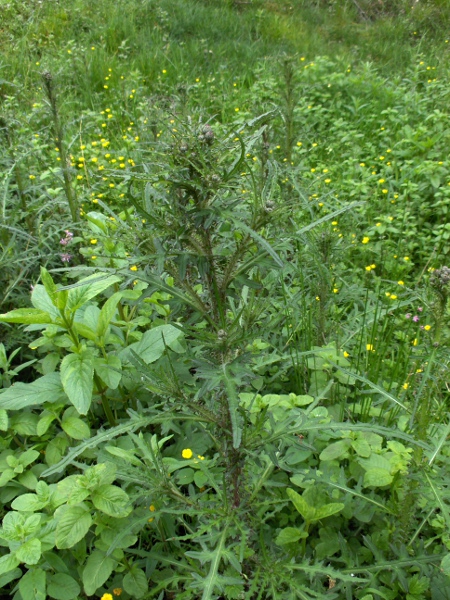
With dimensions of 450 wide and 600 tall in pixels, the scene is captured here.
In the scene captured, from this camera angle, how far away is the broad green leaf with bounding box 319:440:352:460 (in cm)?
167

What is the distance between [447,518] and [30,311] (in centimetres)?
132

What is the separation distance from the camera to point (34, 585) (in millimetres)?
1407

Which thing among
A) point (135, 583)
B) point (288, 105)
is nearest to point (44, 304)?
point (135, 583)

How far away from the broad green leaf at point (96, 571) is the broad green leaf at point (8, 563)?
0.19 metres

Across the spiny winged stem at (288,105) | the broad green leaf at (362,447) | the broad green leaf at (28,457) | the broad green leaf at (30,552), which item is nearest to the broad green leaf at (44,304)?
the broad green leaf at (28,457)

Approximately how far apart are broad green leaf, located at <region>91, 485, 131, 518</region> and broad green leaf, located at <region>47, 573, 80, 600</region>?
223 millimetres

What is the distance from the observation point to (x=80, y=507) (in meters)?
1.48

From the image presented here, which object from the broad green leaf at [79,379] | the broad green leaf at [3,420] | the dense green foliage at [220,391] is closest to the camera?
the dense green foliage at [220,391]

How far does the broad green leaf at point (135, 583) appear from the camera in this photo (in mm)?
1507

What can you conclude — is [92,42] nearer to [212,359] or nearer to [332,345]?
[332,345]

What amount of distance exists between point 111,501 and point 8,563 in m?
0.30

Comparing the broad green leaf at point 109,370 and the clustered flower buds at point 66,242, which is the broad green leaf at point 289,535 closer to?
the broad green leaf at point 109,370

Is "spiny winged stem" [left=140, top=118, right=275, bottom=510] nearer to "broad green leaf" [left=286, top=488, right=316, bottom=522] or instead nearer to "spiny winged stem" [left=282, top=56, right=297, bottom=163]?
"broad green leaf" [left=286, top=488, right=316, bottom=522]

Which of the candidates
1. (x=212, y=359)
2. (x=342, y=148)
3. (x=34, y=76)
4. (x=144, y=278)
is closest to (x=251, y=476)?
(x=212, y=359)
